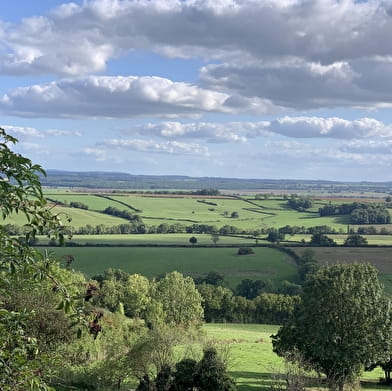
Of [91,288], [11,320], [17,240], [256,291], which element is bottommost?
[256,291]

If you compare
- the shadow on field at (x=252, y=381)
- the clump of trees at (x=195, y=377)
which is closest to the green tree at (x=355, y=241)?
the shadow on field at (x=252, y=381)

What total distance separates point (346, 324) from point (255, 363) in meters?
19.1

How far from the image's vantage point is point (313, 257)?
130375 mm

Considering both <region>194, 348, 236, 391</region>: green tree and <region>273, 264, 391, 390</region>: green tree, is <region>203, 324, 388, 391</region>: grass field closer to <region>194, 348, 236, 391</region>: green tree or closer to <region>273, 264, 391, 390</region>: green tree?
<region>194, 348, 236, 391</region>: green tree

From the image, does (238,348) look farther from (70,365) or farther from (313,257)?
(313,257)

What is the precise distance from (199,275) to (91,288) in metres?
104

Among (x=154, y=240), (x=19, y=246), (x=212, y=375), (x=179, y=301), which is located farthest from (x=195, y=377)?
(x=154, y=240)

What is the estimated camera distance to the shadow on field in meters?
45.2

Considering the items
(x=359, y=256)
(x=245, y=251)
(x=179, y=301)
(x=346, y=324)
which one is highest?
(x=346, y=324)

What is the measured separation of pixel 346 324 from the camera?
42.1 meters

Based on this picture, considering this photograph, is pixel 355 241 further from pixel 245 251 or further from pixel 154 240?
pixel 154 240

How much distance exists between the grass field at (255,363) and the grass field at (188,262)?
32.2 m

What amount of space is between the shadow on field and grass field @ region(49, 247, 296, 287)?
66318 mm

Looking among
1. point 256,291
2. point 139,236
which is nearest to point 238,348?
point 256,291
